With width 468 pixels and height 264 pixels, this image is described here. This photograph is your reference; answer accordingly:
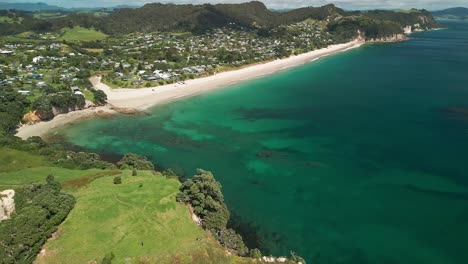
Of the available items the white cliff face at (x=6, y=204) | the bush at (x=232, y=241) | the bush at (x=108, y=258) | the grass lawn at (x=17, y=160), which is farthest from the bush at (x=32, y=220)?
the bush at (x=232, y=241)

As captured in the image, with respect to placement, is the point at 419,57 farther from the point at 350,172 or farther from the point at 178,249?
the point at 178,249

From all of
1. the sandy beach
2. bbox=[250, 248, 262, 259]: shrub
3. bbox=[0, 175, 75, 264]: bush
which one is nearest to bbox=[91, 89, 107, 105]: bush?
the sandy beach

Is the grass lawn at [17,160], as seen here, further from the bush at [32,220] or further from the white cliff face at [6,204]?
the white cliff face at [6,204]

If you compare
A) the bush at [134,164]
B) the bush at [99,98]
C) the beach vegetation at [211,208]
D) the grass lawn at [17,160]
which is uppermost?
the bush at [99,98]

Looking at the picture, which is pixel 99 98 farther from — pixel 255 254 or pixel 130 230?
pixel 255 254

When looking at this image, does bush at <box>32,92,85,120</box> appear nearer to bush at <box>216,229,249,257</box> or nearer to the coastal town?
the coastal town

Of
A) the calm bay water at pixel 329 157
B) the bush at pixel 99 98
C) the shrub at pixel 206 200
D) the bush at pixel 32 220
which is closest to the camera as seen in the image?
the bush at pixel 32 220
